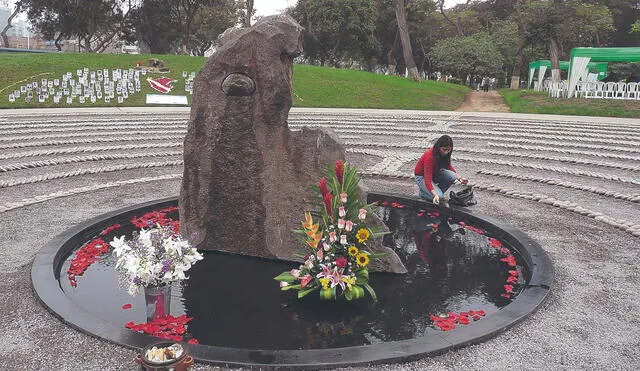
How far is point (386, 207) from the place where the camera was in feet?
28.1

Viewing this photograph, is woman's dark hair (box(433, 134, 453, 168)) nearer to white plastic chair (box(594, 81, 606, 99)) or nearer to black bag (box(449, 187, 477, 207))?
black bag (box(449, 187, 477, 207))

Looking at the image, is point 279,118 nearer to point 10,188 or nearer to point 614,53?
point 10,188

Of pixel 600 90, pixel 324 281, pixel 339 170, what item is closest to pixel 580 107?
pixel 600 90

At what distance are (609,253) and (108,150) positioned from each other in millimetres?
11251

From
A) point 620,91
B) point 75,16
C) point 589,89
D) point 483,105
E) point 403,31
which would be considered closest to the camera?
point 620,91

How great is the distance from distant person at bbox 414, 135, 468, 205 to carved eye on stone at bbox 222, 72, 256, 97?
2981mm

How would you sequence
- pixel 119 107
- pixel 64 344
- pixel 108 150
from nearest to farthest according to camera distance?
1. pixel 64 344
2. pixel 108 150
3. pixel 119 107

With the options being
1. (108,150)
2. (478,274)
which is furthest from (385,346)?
(108,150)

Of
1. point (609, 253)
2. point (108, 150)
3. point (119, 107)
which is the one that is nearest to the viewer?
point (609, 253)

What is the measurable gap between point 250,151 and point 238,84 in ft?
2.56

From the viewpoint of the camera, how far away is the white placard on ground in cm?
2616

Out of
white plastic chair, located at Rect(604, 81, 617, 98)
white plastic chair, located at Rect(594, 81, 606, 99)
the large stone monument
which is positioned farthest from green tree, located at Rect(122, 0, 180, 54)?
the large stone monument

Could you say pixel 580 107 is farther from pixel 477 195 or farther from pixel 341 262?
pixel 341 262

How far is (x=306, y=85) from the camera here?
30.9m
